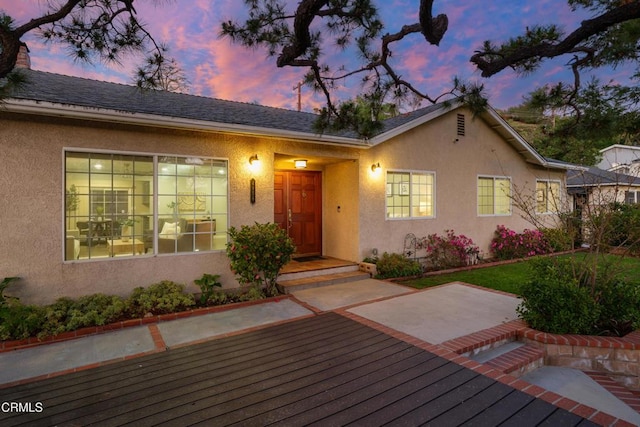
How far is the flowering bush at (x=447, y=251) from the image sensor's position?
9398mm

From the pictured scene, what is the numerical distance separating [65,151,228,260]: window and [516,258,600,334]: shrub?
18.1 feet

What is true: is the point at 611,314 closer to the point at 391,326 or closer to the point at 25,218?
the point at 391,326

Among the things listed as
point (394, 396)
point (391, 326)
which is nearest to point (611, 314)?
point (391, 326)

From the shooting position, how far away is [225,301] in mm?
6051

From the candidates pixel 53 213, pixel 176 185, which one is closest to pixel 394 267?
pixel 176 185

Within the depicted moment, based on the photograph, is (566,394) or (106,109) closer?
(566,394)

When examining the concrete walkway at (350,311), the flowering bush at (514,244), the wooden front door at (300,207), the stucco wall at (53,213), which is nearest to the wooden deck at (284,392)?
the concrete walkway at (350,311)

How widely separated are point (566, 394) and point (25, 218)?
764cm

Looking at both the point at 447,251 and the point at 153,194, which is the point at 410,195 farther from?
the point at 153,194

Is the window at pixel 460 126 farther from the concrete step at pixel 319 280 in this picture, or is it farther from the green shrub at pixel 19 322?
the green shrub at pixel 19 322

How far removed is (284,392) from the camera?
3168mm

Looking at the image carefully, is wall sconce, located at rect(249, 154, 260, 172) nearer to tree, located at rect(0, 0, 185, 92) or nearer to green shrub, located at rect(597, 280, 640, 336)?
tree, located at rect(0, 0, 185, 92)

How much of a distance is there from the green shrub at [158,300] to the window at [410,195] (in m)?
5.68

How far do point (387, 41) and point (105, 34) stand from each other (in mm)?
3701
